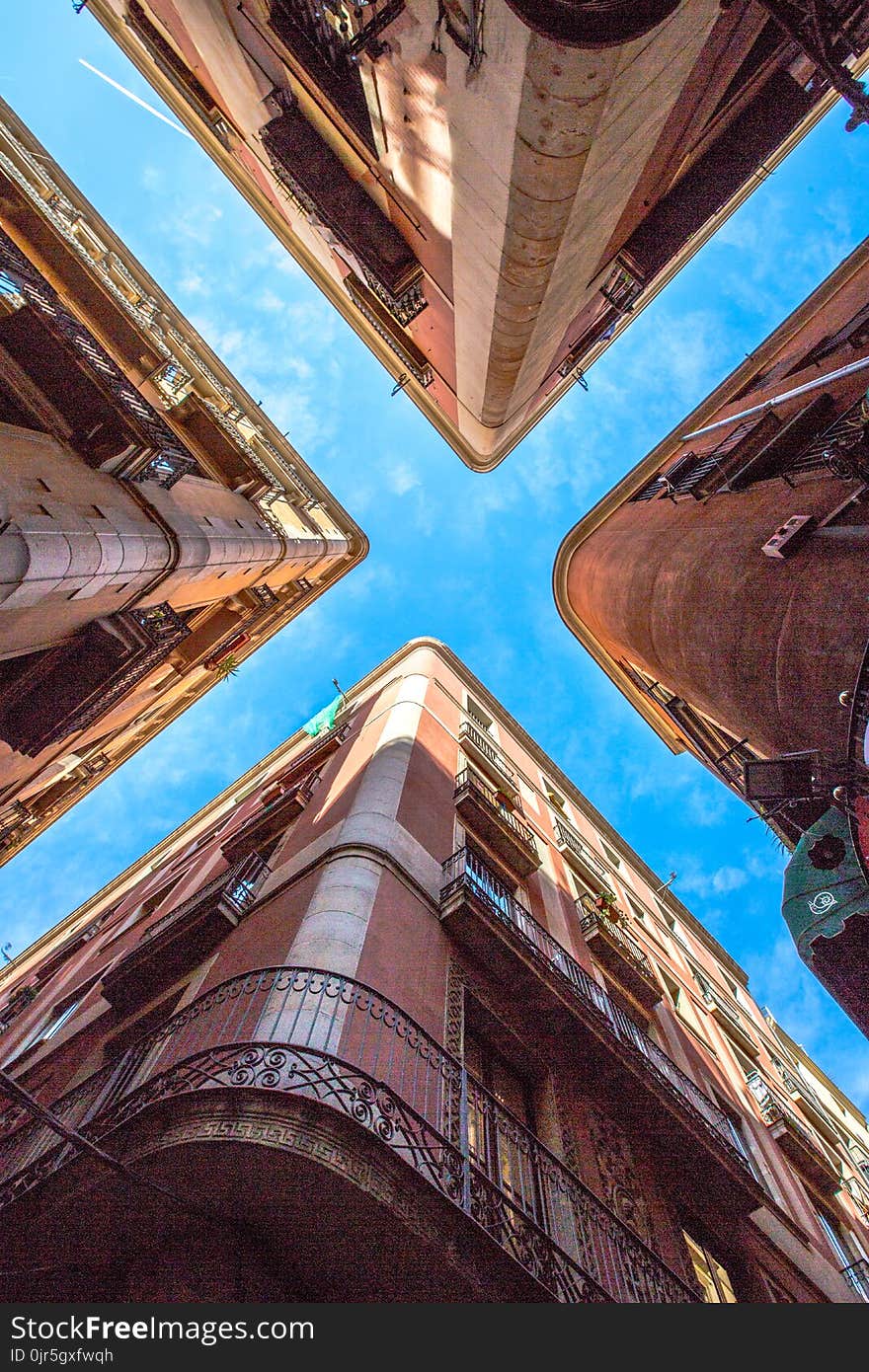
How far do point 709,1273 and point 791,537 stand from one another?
1023 cm

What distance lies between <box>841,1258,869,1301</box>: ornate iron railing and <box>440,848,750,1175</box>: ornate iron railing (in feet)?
12.5

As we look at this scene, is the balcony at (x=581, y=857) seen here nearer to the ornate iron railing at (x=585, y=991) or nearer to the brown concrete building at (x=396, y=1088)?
the brown concrete building at (x=396, y=1088)

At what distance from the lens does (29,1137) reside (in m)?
7.67

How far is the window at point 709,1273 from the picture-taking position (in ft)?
29.4

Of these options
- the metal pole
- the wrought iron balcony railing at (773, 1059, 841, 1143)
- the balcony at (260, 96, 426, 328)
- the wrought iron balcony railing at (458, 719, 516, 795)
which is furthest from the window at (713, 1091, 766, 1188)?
the balcony at (260, 96, 426, 328)

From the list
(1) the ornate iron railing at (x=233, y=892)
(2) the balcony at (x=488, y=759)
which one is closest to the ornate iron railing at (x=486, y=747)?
(2) the balcony at (x=488, y=759)

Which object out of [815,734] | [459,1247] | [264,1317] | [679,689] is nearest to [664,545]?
[679,689]

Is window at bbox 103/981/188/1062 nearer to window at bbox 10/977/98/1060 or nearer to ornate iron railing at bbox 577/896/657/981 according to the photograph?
window at bbox 10/977/98/1060

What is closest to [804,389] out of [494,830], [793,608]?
[793,608]

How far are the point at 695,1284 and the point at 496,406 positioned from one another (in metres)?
14.8

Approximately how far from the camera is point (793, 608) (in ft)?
29.8

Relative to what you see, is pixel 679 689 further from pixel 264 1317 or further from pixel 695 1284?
pixel 264 1317

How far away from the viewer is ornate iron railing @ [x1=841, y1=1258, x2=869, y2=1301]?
1232 cm

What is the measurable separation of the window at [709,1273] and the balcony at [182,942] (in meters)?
7.77
